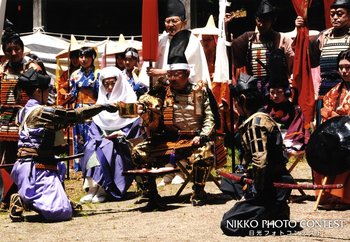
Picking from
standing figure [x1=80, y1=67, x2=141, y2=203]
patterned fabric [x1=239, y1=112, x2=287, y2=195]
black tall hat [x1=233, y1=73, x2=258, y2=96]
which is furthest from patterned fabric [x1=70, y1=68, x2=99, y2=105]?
patterned fabric [x1=239, y1=112, x2=287, y2=195]

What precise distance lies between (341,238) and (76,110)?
2.73m

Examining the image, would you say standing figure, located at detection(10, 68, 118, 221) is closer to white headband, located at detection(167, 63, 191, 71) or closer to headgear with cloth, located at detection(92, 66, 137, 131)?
white headband, located at detection(167, 63, 191, 71)

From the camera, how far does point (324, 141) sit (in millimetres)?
6672

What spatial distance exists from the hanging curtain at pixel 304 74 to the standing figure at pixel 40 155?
1.77 meters

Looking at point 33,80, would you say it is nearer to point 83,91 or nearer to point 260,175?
point 260,175

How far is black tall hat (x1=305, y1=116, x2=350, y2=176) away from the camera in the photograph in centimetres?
661

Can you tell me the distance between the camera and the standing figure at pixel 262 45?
27.4ft

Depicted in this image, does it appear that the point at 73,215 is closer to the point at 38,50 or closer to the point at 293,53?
the point at 293,53

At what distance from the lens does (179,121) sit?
793cm

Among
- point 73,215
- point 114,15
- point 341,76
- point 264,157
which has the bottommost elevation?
point 73,215

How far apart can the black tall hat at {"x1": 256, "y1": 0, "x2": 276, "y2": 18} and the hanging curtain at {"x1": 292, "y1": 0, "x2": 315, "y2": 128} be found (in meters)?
0.50

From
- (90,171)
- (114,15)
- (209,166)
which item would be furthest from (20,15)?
(209,166)

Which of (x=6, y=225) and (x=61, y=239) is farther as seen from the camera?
(x=6, y=225)

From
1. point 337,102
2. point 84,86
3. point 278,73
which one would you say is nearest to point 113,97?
point 84,86
